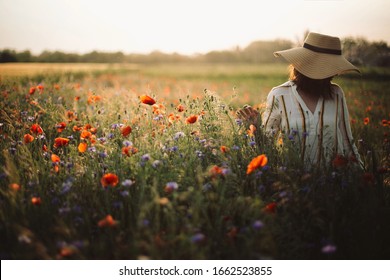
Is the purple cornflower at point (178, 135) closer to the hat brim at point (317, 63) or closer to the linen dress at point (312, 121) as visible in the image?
the linen dress at point (312, 121)

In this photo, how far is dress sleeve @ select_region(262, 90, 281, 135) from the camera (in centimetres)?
252

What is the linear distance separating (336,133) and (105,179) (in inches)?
71.4

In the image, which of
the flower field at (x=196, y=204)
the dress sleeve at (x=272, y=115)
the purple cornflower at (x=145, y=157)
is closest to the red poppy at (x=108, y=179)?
the flower field at (x=196, y=204)

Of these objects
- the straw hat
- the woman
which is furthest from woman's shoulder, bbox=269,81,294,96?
the straw hat

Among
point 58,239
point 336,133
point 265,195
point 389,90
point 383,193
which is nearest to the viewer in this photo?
point 58,239

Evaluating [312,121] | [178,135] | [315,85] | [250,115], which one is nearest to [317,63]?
[315,85]

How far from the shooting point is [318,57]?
95.3 inches

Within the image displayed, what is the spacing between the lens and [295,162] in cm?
212

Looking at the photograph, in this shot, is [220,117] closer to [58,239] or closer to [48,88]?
[58,239]

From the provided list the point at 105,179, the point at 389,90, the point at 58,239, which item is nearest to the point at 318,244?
the point at 105,179

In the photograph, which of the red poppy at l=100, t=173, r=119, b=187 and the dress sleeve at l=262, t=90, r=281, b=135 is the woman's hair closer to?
the dress sleeve at l=262, t=90, r=281, b=135

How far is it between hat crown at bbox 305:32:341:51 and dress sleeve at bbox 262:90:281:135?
1.66 ft

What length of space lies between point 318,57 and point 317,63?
58 mm

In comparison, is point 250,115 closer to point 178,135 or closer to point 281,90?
point 281,90
